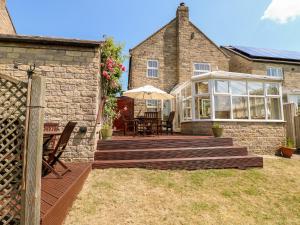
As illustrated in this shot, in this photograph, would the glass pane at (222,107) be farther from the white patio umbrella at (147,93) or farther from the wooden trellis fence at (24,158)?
the wooden trellis fence at (24,158)

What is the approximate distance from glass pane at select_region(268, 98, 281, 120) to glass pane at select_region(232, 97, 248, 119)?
1.52 m

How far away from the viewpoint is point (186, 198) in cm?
485

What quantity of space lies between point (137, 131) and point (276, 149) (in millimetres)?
7045

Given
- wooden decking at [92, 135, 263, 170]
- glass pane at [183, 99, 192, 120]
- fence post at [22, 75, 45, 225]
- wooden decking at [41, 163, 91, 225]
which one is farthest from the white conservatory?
fence post at [22, 75, 45, 225]

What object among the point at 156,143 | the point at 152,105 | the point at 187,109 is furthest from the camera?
the point at 152,105

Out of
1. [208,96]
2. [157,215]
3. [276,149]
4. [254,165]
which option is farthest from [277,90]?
[157,215]

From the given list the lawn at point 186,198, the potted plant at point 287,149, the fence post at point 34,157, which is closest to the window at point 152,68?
the potted plant at point 287,149

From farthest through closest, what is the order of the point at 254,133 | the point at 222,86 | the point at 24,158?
the point at 222,86
the point at 254,133
the point at 24,158

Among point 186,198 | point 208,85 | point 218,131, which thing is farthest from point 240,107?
point 186,198

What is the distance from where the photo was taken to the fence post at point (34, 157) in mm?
2648

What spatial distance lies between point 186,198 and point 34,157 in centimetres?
342

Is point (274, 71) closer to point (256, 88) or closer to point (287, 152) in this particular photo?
point (256, 88)

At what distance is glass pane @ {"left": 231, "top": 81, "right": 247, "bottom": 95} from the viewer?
11.0 metres

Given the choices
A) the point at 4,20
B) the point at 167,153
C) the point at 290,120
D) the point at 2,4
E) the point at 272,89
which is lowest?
the point at 167,153
